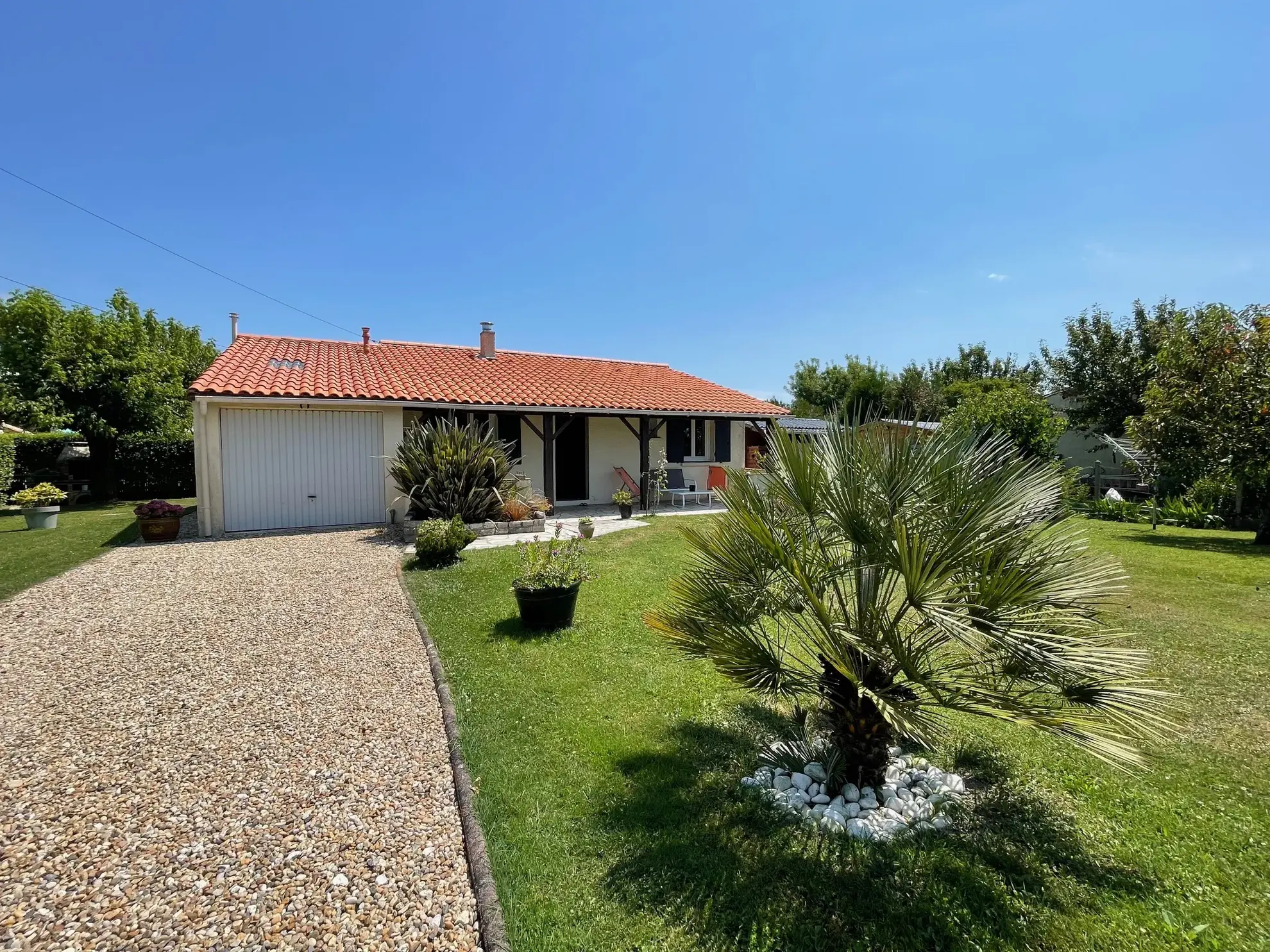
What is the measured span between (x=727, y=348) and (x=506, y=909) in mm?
27581

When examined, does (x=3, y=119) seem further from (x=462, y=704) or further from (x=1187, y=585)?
(x=1187, y=585)

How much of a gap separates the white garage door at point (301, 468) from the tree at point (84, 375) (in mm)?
7638

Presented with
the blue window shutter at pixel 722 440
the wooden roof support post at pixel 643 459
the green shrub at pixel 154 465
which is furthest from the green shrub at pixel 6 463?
the blue window shutter at pixel 722 440

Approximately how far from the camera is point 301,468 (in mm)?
11297

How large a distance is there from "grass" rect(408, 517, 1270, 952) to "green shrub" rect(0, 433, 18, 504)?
1804 cm

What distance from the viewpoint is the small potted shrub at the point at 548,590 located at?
5598mm

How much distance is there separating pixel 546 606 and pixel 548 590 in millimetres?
184

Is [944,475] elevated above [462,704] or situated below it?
above

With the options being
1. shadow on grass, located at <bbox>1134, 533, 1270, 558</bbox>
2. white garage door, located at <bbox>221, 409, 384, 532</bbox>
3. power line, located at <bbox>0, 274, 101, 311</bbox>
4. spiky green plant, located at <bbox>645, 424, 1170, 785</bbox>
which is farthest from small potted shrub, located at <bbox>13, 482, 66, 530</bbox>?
shadow on grass, located at <bbox>1134, 533, 1270, 558</bbox>

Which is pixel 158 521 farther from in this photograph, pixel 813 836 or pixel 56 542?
pixel 813 836

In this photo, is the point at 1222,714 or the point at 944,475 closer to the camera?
the point at 944,475

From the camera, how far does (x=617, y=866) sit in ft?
8.11

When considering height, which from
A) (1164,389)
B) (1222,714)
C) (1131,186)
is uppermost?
(1131,186)

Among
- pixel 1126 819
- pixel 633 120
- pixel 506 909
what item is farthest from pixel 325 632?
pixel 633 120
